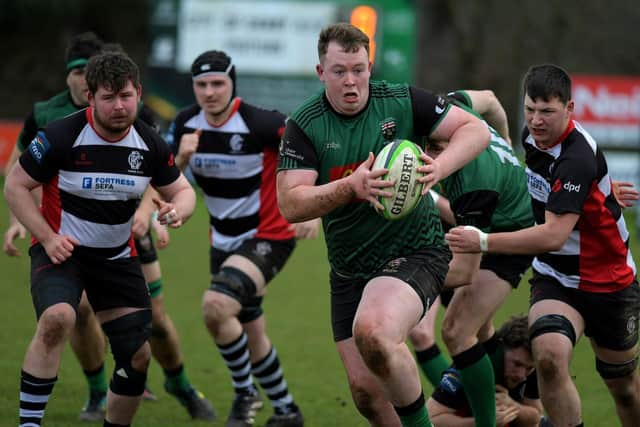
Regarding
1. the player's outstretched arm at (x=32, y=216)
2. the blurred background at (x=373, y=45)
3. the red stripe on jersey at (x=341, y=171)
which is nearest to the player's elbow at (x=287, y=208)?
the red stripe on jersey at (x=341, y=171)

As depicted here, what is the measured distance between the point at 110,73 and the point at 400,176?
167 cm

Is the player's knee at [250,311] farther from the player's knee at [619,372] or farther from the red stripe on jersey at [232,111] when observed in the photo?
the player's knee at [619,372]

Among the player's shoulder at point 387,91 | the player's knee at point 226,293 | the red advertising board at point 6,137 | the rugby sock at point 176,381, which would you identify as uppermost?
the player's shoulder at point 387,91

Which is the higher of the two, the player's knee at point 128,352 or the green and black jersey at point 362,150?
the green and black jersey at point 362,150

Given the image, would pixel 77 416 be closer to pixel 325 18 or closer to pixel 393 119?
pixel 393 119

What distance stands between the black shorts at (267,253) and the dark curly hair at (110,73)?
184cm

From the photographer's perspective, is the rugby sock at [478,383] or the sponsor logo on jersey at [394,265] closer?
the sponsor logo on jersey at [394,265]

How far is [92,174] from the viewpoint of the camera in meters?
5.61

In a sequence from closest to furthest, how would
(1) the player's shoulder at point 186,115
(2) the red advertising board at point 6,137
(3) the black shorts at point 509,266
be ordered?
(3) the black shorts at point 509,266, (1) the player's shoulder at point 186,115, (2) the red advertising board at point 6,137

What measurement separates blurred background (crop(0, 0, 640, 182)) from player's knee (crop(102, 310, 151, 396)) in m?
14.1

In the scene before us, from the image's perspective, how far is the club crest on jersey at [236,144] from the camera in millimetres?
7332

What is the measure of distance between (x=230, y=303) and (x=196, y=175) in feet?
3.74

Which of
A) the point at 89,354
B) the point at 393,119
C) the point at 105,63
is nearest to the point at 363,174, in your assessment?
the point at 393,119

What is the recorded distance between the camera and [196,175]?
24.4 feet
